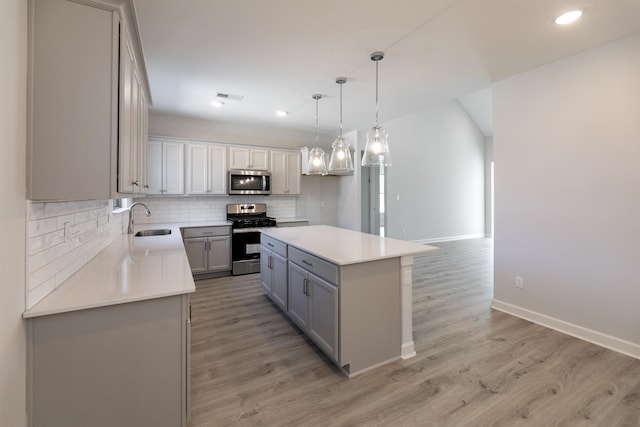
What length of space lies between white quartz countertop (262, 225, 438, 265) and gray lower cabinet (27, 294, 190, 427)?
1.09 metres

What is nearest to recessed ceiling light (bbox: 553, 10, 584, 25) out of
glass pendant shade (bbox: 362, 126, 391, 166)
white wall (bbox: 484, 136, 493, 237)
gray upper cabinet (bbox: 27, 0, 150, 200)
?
glass pendant shade (bbox: 362, 126, 391, 166)

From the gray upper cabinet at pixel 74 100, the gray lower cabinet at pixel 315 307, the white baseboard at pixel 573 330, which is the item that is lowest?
the white baseboard at pixel 573 330

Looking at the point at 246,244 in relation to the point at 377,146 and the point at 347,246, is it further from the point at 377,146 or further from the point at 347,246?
the point at 377,146

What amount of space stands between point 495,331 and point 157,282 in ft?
9.81

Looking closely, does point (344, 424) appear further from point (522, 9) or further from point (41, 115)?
point (522, 9)

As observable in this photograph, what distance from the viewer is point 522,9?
2.06m

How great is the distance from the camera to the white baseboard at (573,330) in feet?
7.92

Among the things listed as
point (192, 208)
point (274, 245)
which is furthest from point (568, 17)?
point (192, 208)

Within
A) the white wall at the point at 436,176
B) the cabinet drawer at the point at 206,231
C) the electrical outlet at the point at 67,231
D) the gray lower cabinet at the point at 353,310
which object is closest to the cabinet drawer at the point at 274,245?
the gray lower cabinet at the point at 353,310

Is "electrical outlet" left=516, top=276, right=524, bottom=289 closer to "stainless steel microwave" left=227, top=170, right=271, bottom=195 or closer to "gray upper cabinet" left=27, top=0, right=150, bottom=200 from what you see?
"gray upper cabinet" left=27, top=0, right=150, bottom=200

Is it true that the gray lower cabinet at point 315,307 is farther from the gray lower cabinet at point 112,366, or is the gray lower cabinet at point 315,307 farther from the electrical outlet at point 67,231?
the electrical outlet at point 67,231

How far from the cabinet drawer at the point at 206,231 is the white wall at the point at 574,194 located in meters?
3.84

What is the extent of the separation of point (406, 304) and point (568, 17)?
2493 millimetres

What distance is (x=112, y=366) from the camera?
1371mm
